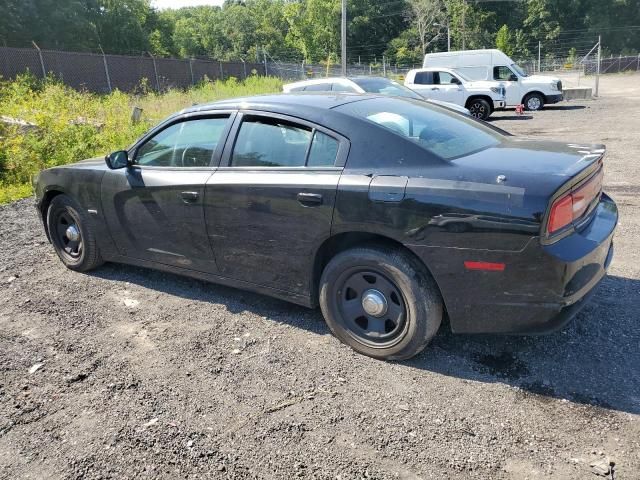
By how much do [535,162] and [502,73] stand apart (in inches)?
718

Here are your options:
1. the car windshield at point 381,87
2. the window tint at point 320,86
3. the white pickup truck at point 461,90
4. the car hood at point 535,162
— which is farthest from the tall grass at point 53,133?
the white pickup truck at point 461,90

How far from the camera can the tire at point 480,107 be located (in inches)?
708

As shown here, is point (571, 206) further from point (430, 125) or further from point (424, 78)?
point (424, 78)

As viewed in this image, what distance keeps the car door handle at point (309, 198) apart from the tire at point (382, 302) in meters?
0.36

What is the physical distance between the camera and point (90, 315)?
158 inches

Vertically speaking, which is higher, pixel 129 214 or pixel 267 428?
pixel 129 214

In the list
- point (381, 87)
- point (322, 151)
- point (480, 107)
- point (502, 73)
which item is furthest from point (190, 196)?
point (502, 73)

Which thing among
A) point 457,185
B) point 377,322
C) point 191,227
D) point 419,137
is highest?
point 419,137

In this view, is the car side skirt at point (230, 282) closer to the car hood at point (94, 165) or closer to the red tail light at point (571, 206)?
the car hood at point (94, 165)

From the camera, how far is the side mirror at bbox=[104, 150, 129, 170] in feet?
13.6

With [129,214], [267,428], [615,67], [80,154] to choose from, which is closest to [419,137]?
[267,428]

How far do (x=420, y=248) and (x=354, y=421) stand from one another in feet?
3.25

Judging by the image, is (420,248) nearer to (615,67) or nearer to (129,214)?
(129,214)

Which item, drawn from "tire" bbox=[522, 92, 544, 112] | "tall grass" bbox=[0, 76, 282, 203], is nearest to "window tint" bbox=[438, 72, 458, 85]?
"tire" bbox=[522, 92, 544, 112]
